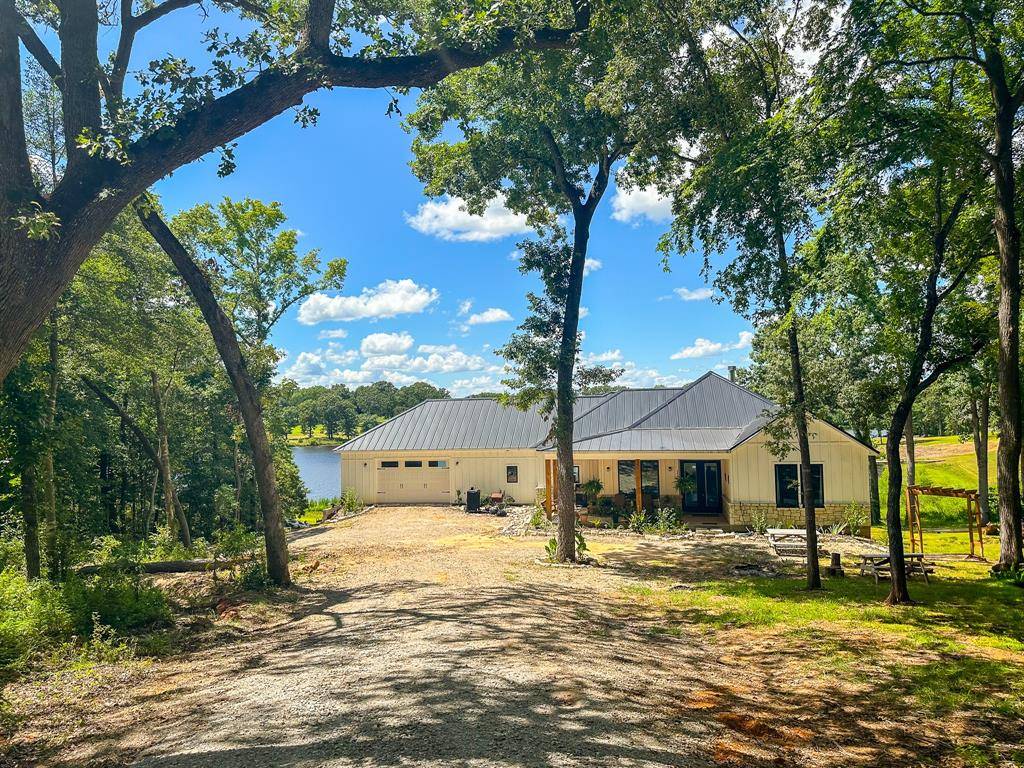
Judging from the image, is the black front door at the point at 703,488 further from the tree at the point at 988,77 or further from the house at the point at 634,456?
the tree at the point at 988,77

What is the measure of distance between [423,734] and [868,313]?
331 inches

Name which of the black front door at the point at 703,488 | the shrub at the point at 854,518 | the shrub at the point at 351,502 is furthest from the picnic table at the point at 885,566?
the shrub at the point at 351,502

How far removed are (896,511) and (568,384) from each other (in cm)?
710

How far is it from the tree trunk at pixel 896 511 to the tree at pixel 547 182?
6.44 m

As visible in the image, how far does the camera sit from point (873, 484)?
20812 mm

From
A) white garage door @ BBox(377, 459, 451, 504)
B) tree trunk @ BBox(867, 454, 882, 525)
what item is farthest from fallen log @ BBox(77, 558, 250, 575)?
tree trunk @ BBox(867, 454, 882, 525)

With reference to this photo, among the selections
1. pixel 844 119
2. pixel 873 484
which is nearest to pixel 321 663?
pixel 844 119

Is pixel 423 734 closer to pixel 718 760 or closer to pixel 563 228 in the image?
pixel 718 760

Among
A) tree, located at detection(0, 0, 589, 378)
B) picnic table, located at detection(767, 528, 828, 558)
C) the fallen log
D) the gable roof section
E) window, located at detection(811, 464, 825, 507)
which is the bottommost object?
picnic table, located at detection(767, 528, 828, 558)

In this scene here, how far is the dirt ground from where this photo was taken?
13.9 ft

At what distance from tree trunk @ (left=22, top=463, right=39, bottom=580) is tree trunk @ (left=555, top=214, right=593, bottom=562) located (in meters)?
10.8

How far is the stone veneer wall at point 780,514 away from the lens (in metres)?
17.9

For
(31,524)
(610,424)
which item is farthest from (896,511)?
(610,424)

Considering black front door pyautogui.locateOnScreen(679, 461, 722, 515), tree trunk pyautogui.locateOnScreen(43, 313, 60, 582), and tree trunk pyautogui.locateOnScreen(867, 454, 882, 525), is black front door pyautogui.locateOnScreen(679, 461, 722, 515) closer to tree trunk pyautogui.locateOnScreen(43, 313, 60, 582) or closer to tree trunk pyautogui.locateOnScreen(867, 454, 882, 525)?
tree trunk pyautogui.locateOnScreen(867, 454, 882, 525)
